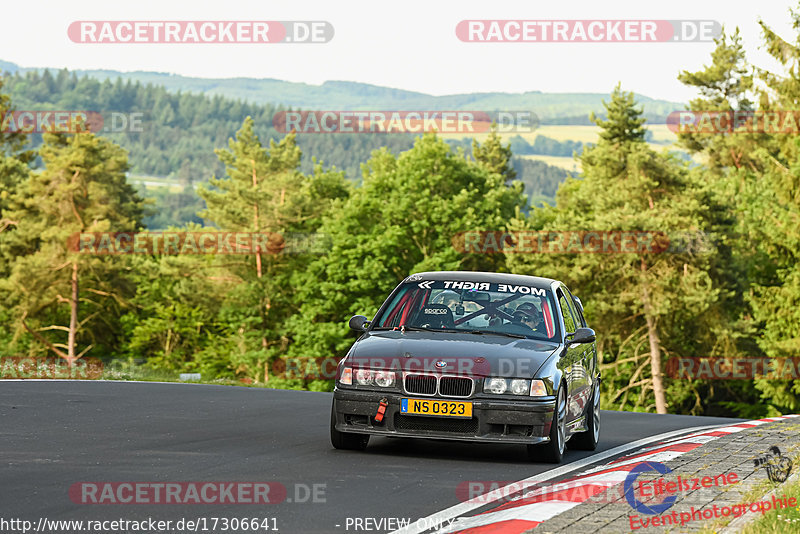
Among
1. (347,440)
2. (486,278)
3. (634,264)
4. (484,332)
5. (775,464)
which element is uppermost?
(486,278)

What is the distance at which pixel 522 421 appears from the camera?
31.8 ft

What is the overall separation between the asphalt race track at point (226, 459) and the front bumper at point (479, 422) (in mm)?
261

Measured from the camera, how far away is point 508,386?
9.77 metres

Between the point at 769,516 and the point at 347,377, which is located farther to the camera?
the point at 347,377

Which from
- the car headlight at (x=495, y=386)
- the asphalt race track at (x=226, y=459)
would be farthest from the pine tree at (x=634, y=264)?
the car headlight at (x=495, y=386)

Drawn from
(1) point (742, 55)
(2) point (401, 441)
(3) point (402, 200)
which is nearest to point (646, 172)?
(3) point (402, 200)

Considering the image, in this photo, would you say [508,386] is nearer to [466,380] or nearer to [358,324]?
[466,380]

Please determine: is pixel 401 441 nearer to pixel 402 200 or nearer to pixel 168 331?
pixel 402 200

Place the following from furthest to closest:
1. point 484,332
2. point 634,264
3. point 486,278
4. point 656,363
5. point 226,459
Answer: point 656,363 → point 634,264 → point 486,278 → point 484,332 → point 226,459

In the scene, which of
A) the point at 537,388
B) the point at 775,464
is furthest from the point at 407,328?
the point at 775,464

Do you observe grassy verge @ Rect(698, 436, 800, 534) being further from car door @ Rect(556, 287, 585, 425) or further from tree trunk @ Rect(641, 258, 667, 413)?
tree trunk @ Rect(641, 258, 667, 413)

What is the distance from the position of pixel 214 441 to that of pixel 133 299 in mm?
65451

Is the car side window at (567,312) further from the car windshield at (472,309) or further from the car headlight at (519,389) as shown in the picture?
the car headlight at (519,389)

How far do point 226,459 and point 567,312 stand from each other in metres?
4.14
